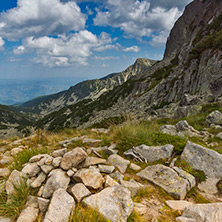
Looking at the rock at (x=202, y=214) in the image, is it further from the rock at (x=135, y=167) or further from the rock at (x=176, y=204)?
the rock at (x=135, y=167)

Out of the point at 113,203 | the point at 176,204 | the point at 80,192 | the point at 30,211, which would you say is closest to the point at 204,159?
the point at 176,204

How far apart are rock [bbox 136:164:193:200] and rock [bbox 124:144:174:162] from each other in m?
0.83

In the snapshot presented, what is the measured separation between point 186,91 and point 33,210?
38.5m

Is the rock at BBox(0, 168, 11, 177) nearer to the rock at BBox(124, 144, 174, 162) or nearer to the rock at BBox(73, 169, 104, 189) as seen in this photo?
the rock at BBox(73, 169, 104, 189)

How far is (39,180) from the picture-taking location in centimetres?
397

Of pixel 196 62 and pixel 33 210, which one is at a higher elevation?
pixel 196 62

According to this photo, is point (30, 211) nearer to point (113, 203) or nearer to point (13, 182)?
point (13, 182)

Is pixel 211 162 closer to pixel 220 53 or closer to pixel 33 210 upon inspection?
pixel 33 210

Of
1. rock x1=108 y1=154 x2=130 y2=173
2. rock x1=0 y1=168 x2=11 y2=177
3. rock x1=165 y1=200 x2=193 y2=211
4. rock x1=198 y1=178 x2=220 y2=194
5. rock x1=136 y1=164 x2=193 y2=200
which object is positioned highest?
rock x1=0 y1=168 x2=11 y2=177

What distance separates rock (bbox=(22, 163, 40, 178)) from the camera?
4.26 meters

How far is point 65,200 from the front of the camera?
3.15 m

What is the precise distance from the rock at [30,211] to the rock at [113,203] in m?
1.06

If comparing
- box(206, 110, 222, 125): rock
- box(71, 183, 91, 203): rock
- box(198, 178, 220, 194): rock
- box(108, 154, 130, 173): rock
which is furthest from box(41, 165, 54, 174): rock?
box(206, 110, 222, 125): rock

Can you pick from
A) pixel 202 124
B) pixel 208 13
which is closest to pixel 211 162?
pixel 202 124
